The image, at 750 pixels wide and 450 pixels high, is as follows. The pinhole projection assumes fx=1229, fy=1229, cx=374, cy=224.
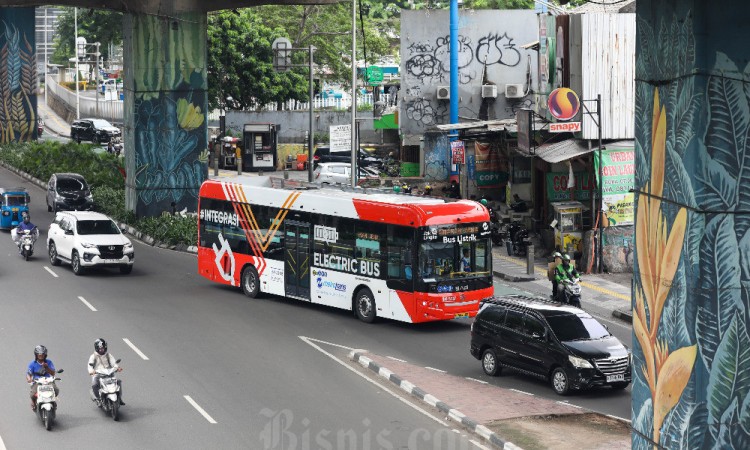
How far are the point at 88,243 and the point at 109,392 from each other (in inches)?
613

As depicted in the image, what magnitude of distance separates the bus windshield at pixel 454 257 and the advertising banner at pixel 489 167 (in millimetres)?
17448

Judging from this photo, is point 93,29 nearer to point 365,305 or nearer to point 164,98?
point 164,98

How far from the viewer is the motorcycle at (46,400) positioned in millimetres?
19797

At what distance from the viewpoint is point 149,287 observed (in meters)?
34.2

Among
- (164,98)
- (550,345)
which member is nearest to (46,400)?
(550,345)

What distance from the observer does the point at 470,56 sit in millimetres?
54531

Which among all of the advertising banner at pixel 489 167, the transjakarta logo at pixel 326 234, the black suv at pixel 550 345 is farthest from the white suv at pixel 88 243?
the advertising banner at pixel 489 167

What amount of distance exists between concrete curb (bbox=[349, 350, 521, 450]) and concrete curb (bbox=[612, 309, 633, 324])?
7.78 metres

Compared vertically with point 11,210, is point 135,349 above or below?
below

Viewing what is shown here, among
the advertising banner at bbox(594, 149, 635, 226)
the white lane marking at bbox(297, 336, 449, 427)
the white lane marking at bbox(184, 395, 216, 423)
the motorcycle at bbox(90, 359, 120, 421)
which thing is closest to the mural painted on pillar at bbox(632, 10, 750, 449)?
the white lane marking at bbox(297, 336, 449, 427)

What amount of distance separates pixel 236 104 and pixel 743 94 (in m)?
65.3

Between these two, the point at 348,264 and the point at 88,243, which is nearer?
the point at 348,264

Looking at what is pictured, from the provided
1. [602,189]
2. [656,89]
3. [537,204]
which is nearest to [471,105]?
[537,204]

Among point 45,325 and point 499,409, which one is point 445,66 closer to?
point 45,325
